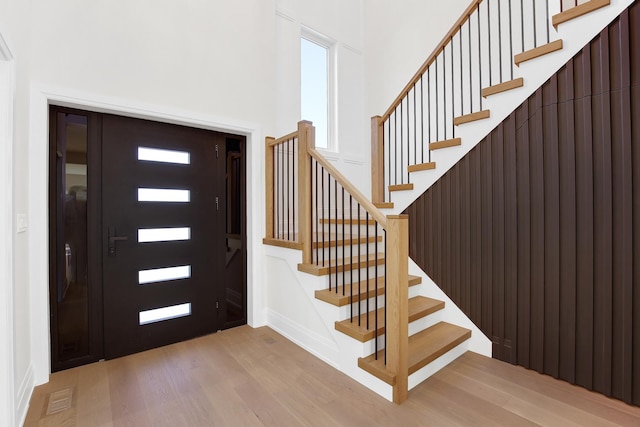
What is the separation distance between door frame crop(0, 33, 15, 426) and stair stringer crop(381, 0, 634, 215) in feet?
9.96

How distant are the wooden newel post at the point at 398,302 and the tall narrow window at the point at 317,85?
2814 mm

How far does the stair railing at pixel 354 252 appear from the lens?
1888mm

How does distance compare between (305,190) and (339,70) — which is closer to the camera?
(305,190)

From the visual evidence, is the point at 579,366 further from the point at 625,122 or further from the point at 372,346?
the point at 625,122

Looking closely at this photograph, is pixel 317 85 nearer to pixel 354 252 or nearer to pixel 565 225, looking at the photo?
pixel 354 252

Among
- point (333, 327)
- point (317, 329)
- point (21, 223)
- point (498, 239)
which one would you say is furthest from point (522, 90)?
point (21, 223)

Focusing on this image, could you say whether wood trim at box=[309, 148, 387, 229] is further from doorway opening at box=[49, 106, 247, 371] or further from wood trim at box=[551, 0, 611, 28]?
wood trim at box=[551, 0, 611, 28]

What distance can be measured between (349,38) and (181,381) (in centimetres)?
498

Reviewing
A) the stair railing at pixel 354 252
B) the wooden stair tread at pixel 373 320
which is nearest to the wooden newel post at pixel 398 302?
the stair railing at pixel 354 252

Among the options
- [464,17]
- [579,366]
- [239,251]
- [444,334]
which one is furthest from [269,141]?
[579,366]

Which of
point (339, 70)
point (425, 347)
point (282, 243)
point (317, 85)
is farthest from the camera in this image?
point (339, 70)

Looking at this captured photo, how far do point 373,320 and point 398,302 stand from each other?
0.52 m

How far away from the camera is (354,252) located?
3.14 meters

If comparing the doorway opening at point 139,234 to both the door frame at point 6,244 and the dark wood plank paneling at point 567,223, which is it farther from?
the dark wood plank paneling at point 567,223
